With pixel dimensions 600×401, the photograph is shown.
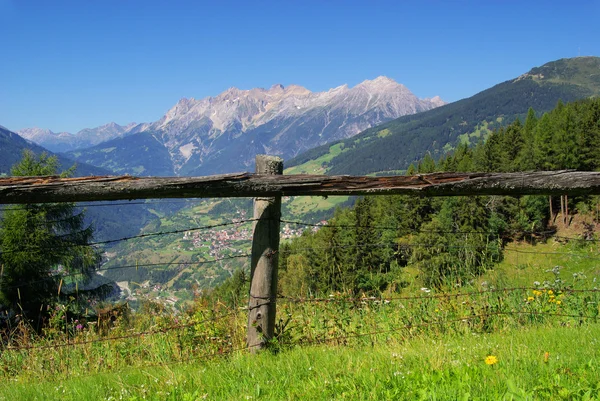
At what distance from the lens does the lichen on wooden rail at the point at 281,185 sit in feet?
12.8

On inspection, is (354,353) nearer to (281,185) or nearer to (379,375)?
(379,375)

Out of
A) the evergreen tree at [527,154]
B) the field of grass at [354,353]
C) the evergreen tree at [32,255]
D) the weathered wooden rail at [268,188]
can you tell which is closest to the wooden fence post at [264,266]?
the weathered wooden rail at [268,188]

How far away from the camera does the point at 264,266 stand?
4.38 m

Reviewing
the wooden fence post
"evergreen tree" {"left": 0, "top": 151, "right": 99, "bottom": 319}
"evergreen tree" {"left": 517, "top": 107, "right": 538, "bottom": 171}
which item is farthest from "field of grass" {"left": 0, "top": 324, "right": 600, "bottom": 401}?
"evergreen tree" {"left": 517, "top": 107, "right": 538, "bottom": 171}

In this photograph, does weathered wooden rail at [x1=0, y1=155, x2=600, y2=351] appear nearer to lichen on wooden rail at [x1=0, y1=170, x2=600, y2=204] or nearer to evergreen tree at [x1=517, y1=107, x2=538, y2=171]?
lichen on wooden rail at [x1=0, y1=170, x2=600, y2=204]

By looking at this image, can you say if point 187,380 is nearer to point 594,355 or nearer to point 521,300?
point 594,355

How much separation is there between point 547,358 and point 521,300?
2.51 metres

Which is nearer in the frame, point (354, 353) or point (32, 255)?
point (354, 353)

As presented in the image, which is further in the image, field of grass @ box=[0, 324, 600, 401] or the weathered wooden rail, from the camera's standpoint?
the weathered wooden rail

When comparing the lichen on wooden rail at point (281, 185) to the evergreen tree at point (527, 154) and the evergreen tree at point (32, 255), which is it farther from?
the evergreen tree at point (527, 154)

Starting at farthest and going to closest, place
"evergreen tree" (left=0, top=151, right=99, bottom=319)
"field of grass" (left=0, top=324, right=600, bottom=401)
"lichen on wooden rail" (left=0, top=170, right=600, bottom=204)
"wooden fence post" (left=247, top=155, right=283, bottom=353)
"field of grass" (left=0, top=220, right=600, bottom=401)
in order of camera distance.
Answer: "evergreen tree" (left=0, top=151, right=99, bottom=319) < "wooden fence post" (left=247, top=155, right=283, bottom=353) < "lichen on wooden rail" (left=0, top=170, right=600, bottom=204) < "field of grass" (left=0, top=220, right=600, bottom=401) < "field of grass" (left=0, top=324, right=600, bottom=401)

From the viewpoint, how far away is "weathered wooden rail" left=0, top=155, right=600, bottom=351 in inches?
157

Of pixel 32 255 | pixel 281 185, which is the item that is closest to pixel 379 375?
pixel 281 185

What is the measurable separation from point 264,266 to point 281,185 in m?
0.83
